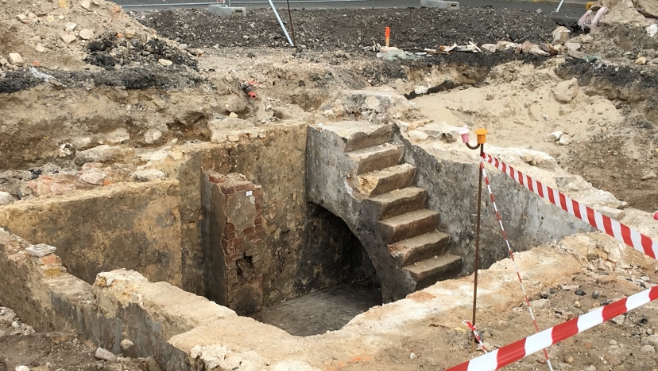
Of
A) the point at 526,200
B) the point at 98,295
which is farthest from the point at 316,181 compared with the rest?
the point at 98,295

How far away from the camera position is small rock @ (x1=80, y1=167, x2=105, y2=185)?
6891 mm

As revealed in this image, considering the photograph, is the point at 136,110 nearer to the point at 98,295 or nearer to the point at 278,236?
the point at 278,236

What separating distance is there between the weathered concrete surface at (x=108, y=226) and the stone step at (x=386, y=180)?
7.21 ft

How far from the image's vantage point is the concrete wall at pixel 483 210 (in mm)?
6859

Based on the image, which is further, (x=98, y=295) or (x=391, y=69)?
(x=391, y=69)

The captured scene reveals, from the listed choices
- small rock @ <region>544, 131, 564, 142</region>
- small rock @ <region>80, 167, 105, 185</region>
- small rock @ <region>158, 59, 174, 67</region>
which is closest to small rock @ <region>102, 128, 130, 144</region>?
small rock @ <region>80, 167, 105, 185</region>

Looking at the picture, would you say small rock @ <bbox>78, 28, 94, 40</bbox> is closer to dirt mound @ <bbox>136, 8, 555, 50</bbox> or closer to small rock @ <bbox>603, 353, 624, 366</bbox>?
dirt mound @ <bbox>136, 8, 555, 50</bbox>

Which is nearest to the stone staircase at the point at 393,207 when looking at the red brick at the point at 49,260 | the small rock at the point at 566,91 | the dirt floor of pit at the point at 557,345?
the dirt floor of pit at the point at 557,345

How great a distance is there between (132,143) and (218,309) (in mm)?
4037

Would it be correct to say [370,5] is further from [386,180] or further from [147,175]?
[147,175]

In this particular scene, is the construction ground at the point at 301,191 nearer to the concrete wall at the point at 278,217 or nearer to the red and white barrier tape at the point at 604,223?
the concrete wall at the point at 278,217

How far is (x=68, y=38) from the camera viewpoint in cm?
901

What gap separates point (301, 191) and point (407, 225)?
5.23 feet

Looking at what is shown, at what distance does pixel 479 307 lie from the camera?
504cm
